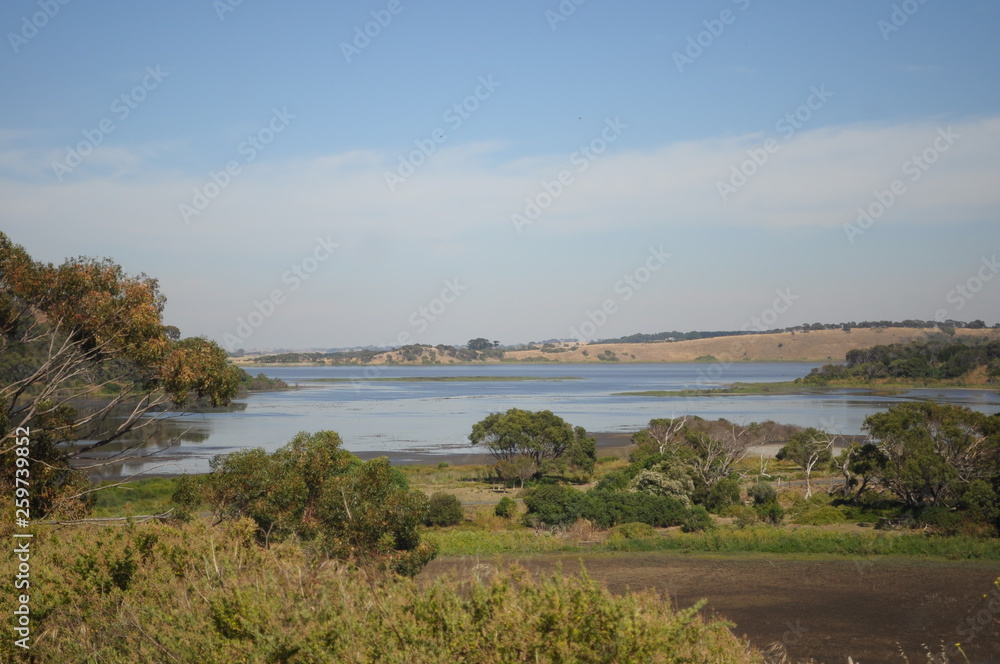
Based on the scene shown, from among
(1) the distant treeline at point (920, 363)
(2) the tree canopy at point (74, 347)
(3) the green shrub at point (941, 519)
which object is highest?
(2) the tree canopy at point (74, 347)

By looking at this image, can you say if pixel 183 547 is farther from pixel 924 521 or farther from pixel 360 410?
pixel 360 410

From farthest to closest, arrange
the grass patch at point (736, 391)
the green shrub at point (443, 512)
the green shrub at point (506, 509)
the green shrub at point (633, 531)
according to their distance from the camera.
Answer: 1. the grass patch at point (736, 391)
2. the green shrub at point (506, 509)
3. the green shrub at point (443, 512)
4. the green shrub at point (633, 531)

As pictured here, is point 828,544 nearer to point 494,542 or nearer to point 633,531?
point 633,531

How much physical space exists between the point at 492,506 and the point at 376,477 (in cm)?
1766

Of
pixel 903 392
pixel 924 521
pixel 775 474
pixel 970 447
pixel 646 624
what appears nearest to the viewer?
pixel 646 624

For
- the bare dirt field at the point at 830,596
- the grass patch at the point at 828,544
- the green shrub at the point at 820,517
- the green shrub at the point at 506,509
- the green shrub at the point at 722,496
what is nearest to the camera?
the bare dirt field at the point at 830,596

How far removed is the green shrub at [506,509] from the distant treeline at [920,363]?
92004mm

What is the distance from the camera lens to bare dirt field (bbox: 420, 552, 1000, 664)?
16266 millimetres

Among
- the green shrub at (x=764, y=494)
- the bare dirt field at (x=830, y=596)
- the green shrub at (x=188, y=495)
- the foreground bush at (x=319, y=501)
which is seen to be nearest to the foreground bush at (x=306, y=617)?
the bare dirt field at (x=830, y=596)

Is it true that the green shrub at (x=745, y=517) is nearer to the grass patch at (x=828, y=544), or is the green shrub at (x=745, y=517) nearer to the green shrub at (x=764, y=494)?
the grass patch at (x=828, y=544)

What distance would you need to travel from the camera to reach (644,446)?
4322 cm

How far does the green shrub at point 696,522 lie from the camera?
28845mm

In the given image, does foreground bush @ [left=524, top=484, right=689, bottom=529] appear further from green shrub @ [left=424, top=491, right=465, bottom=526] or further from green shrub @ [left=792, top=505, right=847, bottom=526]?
green shrub @ [left=792, top=505, right=847, bottom=526]

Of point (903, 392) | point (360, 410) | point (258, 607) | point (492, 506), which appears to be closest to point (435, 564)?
point (492, 506)
